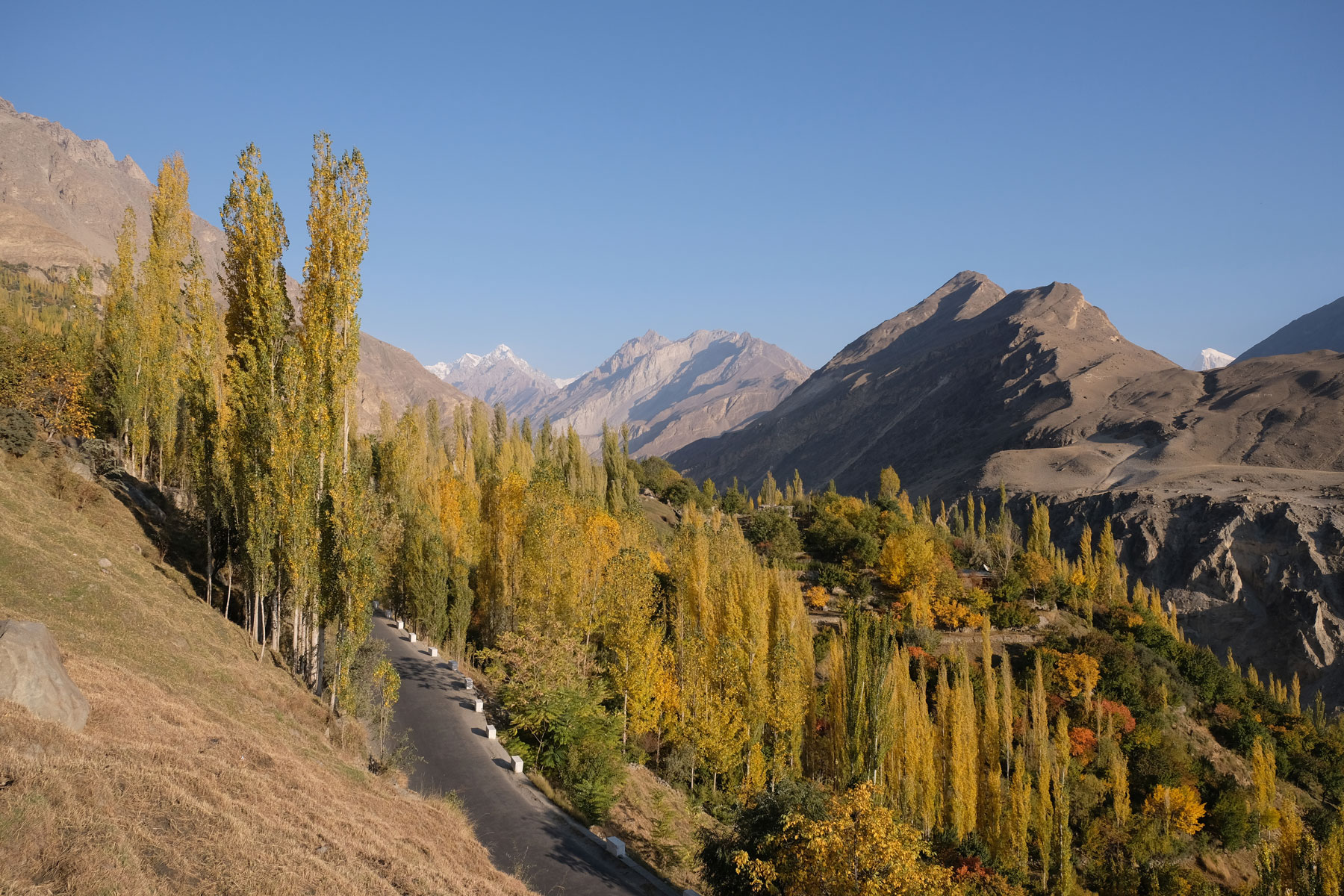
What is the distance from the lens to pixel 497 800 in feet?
57.5

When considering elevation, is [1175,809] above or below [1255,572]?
below

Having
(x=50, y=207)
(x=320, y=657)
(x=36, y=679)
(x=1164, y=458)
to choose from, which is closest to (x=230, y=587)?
(x=320, y=657)

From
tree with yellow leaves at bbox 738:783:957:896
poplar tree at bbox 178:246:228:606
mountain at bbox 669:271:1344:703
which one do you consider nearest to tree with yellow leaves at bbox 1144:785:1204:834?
tree with yellow leaves at bbox 738:783:957:896

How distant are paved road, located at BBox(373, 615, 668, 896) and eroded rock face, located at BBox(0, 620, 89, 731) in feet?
26.6

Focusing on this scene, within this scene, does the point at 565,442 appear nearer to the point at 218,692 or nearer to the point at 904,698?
the point at 904,698

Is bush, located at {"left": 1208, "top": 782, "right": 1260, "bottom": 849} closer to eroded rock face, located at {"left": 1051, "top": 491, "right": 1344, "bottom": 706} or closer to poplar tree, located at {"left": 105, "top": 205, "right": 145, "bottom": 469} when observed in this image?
eroded rock face, located at {"left": 1051, "top": 491, "right": 1344, "bottom": 706}

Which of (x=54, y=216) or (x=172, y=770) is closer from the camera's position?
(x=172, y=770)

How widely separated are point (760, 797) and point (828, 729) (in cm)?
1797

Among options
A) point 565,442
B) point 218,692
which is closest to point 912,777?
point 218,692

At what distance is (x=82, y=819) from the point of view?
7.76 metres

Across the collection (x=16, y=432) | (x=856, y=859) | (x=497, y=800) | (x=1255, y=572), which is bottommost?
(x=1255, y=572)

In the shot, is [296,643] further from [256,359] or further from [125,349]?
[125,349]

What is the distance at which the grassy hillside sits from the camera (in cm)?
768

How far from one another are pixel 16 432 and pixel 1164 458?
419 ft
